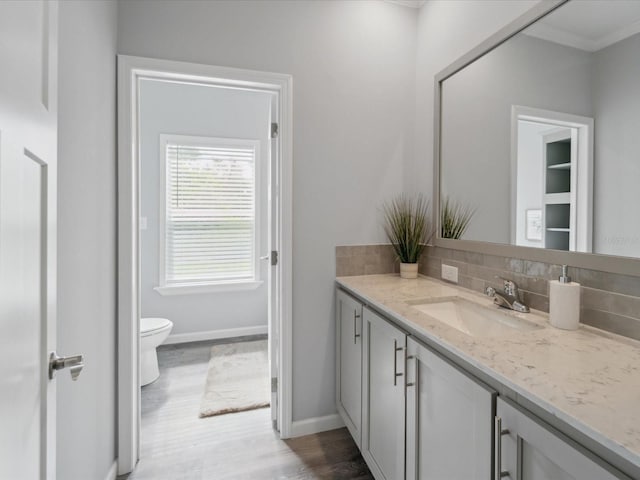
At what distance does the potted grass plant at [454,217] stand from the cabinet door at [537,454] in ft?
3.56

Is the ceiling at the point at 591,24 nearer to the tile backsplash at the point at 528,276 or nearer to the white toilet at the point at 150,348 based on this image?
the tile backsplash at the point at 528,276

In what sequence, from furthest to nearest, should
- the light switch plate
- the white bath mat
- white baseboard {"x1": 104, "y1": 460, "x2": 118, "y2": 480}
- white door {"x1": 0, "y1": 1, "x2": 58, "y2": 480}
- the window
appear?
the window → the white bath mat → the light switch plate → white baseboard {"x1": 104, "y1": 460, "x2": 118, "y2": 480} → white door {"x1": 0, "y1": 1, "x2": 58, "y2": 480}

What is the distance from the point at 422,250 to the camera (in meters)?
2.04

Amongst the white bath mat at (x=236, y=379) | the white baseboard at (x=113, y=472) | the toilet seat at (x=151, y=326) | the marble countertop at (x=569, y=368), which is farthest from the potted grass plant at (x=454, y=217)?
the toilet seat at (x=151, y=326)

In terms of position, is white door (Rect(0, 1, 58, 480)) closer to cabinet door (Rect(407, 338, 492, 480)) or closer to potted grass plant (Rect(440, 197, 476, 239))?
cabinet door (Rect(407, 338, 492, 480))

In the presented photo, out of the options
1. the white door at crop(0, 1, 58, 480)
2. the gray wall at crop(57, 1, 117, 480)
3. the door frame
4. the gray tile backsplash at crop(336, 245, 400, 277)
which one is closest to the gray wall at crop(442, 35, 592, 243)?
the gray tile backsplash at crop(336, 245, 400, 277)

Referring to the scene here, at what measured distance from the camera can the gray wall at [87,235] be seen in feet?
3.59

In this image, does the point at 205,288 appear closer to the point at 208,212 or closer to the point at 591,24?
the point at 208,212

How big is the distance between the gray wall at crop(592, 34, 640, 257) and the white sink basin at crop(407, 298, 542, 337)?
1.28 feet

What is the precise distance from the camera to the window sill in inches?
129

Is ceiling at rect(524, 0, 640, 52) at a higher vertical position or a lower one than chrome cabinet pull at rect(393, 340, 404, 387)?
higher

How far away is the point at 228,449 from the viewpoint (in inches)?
71.1

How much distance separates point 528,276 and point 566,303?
28 cm

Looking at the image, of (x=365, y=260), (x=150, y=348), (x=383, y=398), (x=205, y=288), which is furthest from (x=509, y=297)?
(x=205, y=288)
